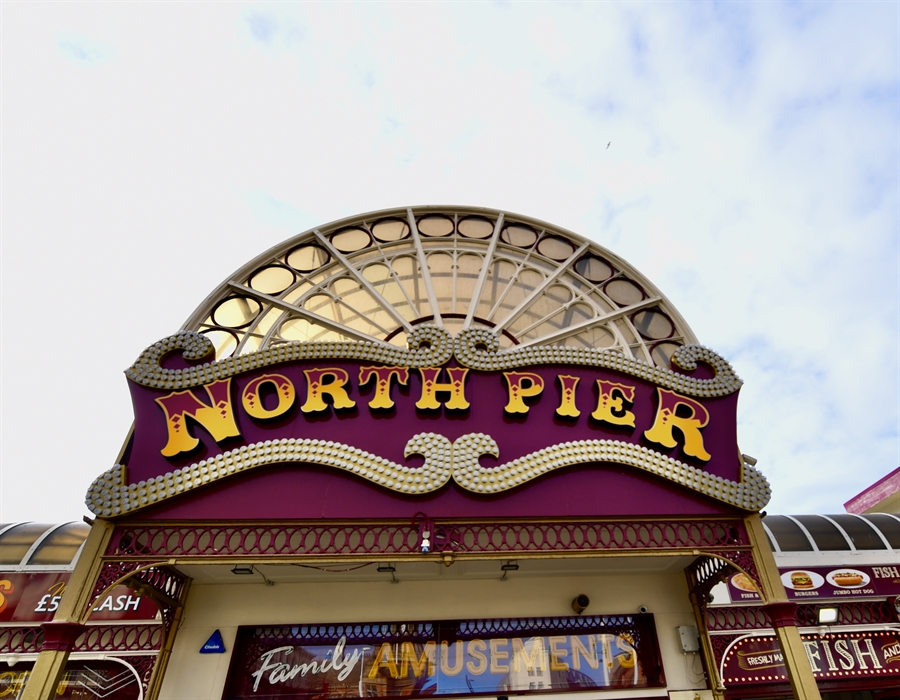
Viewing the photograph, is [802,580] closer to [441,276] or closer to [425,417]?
[425,417]

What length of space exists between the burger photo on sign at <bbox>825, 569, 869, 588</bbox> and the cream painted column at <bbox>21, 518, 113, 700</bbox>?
11.4 metres

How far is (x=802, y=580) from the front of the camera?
949 centimetres

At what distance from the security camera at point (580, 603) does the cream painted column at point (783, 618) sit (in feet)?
9.00

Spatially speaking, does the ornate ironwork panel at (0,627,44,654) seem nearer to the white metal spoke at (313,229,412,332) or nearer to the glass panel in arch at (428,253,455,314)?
the white metal spoke at (313,229,412,332)

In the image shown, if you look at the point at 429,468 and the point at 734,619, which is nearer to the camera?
the point at 429,468

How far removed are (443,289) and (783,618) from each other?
786 cm

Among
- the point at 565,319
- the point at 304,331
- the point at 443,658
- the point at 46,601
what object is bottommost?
the point at 443,658

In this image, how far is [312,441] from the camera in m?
6.85

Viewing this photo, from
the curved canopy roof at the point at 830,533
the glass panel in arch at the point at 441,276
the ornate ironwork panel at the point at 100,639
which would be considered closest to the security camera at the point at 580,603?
the curved canopy roof at the point at 830,533

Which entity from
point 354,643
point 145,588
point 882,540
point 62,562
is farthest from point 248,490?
point 882,540

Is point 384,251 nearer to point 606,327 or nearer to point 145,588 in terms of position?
point 606,327

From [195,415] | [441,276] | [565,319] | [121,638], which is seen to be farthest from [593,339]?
[121,638]

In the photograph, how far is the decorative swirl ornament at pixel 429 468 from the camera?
6.50m

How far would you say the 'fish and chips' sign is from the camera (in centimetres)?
Result: 671
